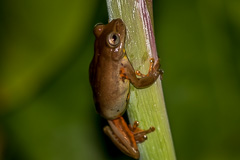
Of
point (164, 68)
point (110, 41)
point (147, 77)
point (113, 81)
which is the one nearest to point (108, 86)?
point (113, 81)

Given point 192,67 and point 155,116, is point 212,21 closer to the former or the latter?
point 192,67

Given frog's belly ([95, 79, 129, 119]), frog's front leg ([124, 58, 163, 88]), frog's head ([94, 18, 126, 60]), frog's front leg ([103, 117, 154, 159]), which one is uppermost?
frog's head ([94, 18, 126, 60])

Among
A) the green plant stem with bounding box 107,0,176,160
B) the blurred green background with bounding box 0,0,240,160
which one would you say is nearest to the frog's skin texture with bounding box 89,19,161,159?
the green plant stem with bounding box 107,0,176,160

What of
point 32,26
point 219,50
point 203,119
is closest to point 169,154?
point 203,119

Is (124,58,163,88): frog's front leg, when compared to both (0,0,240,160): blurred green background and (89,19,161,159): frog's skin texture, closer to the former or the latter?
(89,19,161,159): frog's skin texture

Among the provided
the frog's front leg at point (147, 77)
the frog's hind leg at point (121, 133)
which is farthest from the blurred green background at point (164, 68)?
the frog's front leg at point (147, 77)

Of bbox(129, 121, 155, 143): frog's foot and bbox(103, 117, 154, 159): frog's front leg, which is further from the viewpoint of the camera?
bbox(103, 117, 154, 159): frog's front leg

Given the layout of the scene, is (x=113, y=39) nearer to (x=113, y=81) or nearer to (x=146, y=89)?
(x=113, y=81)
